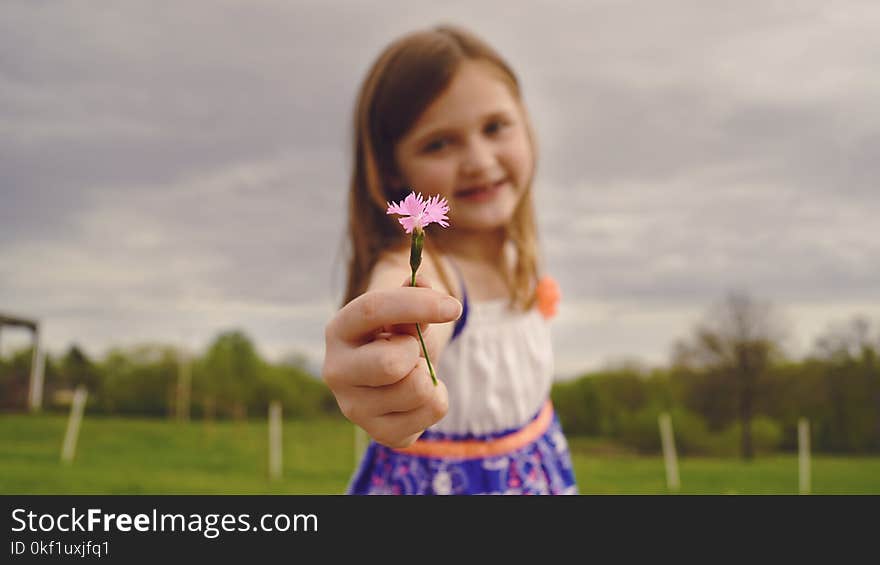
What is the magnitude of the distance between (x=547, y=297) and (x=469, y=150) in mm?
815

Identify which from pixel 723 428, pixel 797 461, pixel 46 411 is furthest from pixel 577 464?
pixel 46 411

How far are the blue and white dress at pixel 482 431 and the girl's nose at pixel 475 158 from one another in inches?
17.0

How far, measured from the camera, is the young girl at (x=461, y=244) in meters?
2.60

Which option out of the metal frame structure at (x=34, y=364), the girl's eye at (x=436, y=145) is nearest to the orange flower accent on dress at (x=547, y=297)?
the girl's eye at (x=436, y=145)

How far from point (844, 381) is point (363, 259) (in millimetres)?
18003

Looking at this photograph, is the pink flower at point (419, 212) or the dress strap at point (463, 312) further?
the dress strap at point (463, 312)

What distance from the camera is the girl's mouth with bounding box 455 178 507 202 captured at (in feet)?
8.73

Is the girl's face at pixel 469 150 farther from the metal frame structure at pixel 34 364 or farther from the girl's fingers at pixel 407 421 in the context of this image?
the metal frame structure at pixel 34 364

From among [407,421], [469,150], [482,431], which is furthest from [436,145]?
[407,421]

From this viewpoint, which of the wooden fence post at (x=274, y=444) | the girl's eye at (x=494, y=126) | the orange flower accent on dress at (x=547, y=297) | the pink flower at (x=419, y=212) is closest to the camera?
the pink flower at (x=419, y=212)

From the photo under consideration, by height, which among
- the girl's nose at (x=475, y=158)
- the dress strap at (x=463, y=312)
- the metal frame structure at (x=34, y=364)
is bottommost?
the dress strap at (x=463, y=312)

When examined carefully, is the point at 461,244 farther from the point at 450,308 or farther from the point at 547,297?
the point at 450,308

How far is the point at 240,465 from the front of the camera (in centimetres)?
1911

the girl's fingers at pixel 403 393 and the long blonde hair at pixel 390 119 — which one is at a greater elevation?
the long blonde hair at pixel 390 119
